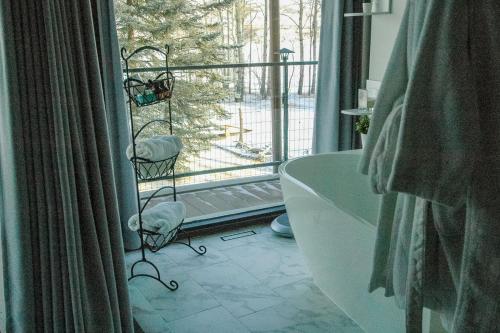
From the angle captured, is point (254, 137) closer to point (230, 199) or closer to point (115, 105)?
point (230, 199)

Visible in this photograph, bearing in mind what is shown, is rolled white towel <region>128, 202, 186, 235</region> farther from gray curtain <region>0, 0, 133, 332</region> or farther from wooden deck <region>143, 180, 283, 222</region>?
wooden deck <region>143, 180, 283, 222</region>

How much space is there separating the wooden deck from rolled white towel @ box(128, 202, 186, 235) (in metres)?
0.97

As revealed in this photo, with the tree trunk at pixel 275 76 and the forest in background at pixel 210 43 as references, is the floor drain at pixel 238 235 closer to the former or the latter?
the tree trunk at pixel 275 76

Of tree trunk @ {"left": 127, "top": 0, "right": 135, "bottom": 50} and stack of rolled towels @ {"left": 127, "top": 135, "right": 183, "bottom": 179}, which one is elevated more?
tree trunk @ {"left": 127, "top": 0, "right": 135, "bottom": 50}

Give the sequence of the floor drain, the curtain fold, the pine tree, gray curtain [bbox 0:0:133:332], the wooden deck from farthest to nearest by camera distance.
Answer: the pine tree, the wooden deck, the floor drain, the curtain fold, gray curtain [bbox 0:0:133:332]

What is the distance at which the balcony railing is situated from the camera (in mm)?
4484

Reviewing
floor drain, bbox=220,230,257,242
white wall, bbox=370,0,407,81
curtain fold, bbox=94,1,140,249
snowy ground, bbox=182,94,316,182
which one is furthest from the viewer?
snowy ground, bbox=182,94,316,182

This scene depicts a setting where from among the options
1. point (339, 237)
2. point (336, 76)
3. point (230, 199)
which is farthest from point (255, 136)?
point (339, 237)

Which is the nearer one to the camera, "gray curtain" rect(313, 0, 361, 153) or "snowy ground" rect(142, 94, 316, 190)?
"gray curtain" rect(313, 0, 361, 153)

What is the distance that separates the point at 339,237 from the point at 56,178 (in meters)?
1.16

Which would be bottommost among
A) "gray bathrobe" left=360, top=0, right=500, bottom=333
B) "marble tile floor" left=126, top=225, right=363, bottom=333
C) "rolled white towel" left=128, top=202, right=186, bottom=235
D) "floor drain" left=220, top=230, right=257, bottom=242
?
"marble tile floor" left=126, top=225, right=363, bottom=333

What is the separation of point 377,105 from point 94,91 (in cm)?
96

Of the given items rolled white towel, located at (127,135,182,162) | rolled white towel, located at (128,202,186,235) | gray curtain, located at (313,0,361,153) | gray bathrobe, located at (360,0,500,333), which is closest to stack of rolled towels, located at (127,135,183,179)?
rolled white towel, located at (127,135,182,162)

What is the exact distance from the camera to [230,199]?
422 centimetres
